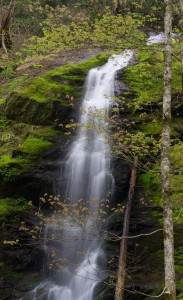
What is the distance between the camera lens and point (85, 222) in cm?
940

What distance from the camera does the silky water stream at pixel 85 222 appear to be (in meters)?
8.05

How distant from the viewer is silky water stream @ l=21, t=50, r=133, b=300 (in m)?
8.05

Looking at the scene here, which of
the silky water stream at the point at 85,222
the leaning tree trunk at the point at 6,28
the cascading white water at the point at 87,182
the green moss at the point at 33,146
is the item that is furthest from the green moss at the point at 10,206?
the leaning tree trunk at the point at 6,28

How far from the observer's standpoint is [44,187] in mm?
10125

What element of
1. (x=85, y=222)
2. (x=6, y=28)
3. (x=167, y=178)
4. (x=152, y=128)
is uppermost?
(x=6, y=28)

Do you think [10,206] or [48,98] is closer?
[10,206]

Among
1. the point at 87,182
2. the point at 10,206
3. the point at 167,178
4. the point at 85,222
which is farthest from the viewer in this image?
the point at 87,182

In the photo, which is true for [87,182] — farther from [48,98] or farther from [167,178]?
[167,178]

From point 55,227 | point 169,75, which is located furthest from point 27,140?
point 169,75

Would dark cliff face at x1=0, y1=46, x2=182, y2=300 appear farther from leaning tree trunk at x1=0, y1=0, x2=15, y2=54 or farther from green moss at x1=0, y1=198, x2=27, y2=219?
leaning tree trunk at x1=0, y1=0, x2=15, y2=54

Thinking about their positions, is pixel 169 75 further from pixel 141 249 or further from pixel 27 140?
pixel 27 140

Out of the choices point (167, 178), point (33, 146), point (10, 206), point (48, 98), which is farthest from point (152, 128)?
point (167, 178)

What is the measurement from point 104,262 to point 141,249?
964 millimetres

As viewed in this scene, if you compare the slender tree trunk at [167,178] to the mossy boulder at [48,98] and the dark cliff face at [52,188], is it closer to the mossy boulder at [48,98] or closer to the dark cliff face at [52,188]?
the dark cliff face at [52,188]
